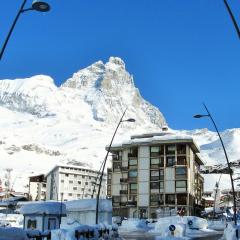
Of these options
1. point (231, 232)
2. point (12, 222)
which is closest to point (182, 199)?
point (12, 222)

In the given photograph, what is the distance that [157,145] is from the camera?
107 meters

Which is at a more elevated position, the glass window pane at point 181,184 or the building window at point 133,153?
the building window at point 133,153

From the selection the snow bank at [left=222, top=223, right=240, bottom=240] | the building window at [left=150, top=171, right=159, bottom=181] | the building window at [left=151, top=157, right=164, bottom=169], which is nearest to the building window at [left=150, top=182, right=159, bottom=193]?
the building window at [left=150, top=171, right=159, bottom=181]

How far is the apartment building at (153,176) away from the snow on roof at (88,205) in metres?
58.8

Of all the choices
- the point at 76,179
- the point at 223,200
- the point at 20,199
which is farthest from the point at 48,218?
the point at 76,179

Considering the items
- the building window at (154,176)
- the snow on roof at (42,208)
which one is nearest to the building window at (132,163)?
the building window at (154,176)

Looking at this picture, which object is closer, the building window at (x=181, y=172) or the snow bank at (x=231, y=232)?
the snow bank at (x=231, y=232)

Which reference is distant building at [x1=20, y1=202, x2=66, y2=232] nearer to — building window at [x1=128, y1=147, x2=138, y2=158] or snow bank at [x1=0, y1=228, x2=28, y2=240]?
snow bank at [x1=0, y1=228, x2=28, y2=240]

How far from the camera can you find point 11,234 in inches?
570

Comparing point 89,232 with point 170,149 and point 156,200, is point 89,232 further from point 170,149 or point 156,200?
point 170,149

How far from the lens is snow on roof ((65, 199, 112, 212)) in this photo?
38.7m

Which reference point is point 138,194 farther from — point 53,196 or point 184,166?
point 53,196

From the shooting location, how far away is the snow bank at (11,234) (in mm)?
14070

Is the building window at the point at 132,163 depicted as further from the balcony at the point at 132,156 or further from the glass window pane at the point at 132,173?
the glass window pane at the point at 132,173
